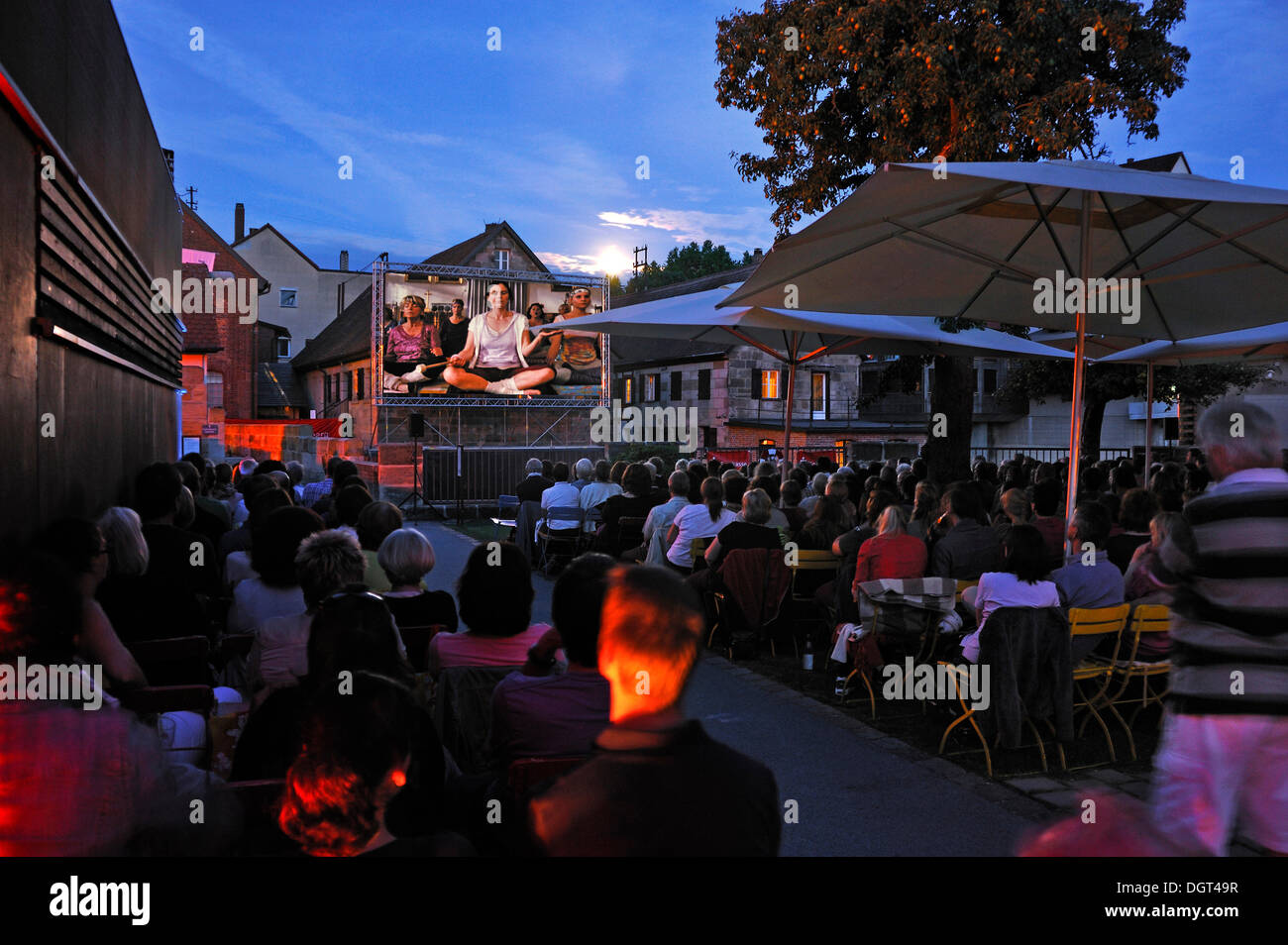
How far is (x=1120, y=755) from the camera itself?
5.27m

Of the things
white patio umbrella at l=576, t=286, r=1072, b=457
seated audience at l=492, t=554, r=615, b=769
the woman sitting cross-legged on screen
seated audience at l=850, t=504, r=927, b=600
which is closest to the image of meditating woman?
the woman sitting cross-legged on screen

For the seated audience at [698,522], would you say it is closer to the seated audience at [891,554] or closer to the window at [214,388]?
the seated audience at [891,554]

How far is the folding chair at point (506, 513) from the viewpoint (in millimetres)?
12994

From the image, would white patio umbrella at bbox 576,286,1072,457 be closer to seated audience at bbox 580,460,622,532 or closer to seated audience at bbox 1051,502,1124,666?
seated audience at bbox 580,460,622,532

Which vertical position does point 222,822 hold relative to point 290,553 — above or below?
below

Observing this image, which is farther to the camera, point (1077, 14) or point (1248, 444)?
point (1077, 14)

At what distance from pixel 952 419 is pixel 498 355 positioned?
16430mm

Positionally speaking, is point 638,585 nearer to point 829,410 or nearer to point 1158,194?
point 1158,194

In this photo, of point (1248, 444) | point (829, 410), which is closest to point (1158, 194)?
point (1248, 444)

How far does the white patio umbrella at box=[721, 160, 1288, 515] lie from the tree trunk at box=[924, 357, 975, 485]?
5.54 meters

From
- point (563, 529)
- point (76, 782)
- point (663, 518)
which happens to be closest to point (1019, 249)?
point (663, 518)

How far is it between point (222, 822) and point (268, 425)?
29.5 m

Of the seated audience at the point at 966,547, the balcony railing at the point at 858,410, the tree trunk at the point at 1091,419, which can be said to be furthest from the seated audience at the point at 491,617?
the balcony railing at the point at 858,410

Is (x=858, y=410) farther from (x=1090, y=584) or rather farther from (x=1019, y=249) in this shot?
(x=1090, y=584)
